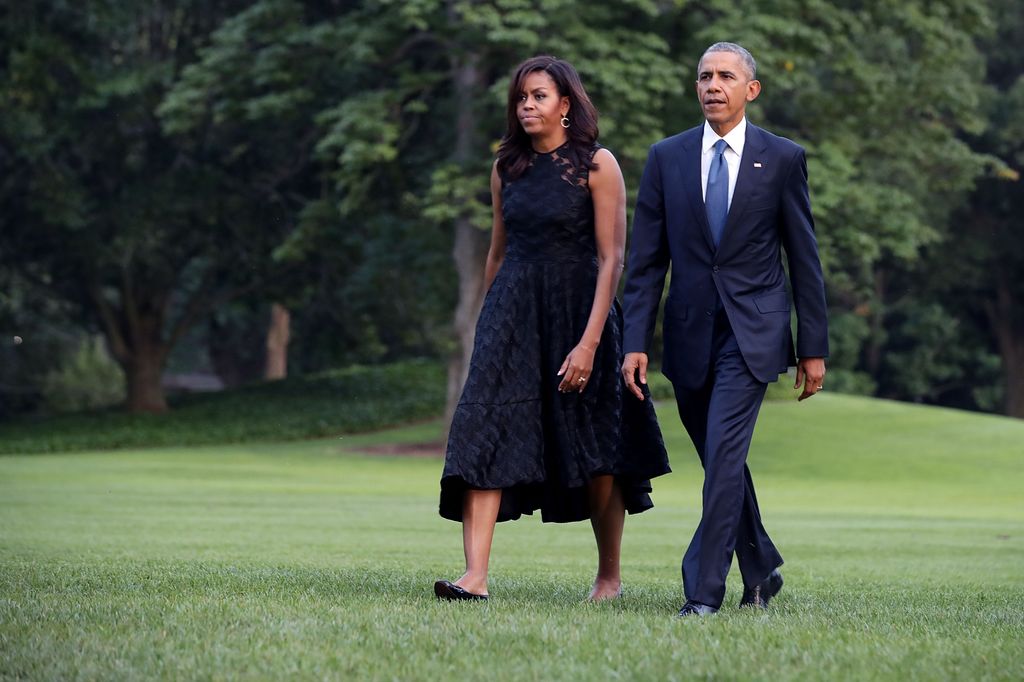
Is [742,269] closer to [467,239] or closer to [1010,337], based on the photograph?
[467,239]

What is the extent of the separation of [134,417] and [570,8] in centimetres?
1653

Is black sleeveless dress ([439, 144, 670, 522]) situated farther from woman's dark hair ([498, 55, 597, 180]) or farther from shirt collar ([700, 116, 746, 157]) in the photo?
shirt collar ([700, 116, 746, 157])

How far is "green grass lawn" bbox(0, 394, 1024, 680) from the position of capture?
172 inches

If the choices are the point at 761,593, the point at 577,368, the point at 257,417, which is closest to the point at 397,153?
the point at 257,417

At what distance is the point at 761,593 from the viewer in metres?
6.32

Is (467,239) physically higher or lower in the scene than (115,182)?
lower

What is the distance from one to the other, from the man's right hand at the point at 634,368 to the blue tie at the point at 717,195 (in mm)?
543

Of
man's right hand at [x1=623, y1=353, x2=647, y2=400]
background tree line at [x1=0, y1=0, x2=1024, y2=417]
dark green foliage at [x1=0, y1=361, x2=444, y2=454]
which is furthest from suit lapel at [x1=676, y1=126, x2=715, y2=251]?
dark green foliage at [x1=0, y1=361, x2=444, y2=454]

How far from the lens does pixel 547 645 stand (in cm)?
466

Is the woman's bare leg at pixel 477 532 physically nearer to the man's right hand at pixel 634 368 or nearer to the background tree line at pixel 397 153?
the man's right hand at pixel 634 368

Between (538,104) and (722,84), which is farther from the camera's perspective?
(538,104)

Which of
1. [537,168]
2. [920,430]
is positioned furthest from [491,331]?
[920,430]

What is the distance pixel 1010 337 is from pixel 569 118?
145ft

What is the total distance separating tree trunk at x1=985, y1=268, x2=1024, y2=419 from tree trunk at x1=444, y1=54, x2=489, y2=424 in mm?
23688
